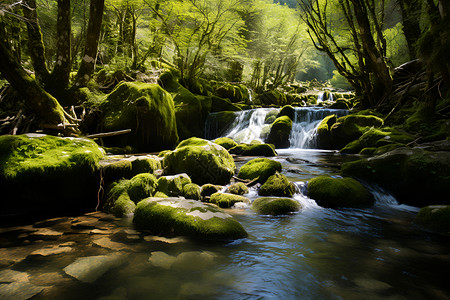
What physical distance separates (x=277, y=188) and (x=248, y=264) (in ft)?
7.99

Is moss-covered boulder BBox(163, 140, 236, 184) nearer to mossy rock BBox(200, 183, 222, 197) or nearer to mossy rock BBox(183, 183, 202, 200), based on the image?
mossy rock BBox(200, 183, 222, 197)

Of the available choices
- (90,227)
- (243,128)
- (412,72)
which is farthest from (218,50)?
(90,227)

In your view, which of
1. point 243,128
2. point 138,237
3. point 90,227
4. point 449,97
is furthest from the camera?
point 243,128

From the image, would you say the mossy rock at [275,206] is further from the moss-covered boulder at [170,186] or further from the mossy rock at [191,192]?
the moss-covered boulder at [170,186]

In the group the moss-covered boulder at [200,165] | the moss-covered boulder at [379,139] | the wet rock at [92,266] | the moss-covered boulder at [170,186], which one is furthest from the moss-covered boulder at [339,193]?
the moss-covered boulder at [379,139]

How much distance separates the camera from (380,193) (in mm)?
4641

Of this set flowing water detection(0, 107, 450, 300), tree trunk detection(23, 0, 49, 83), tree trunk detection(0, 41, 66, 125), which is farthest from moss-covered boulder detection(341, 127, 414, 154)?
tree trunk detection(23, 0, 49, 83)

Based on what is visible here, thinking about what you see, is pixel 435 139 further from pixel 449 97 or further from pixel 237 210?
pixel 237 210

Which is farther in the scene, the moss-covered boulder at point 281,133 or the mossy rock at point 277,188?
the moss-covered boulder at point 281,133

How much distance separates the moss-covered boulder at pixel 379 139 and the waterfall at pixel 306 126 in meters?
2.46

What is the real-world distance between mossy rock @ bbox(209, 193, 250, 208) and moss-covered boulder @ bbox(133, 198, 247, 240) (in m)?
0.94

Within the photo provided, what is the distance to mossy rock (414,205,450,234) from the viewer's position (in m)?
3.00

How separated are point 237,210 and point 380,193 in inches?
120

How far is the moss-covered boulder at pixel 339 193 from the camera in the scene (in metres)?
4.14
